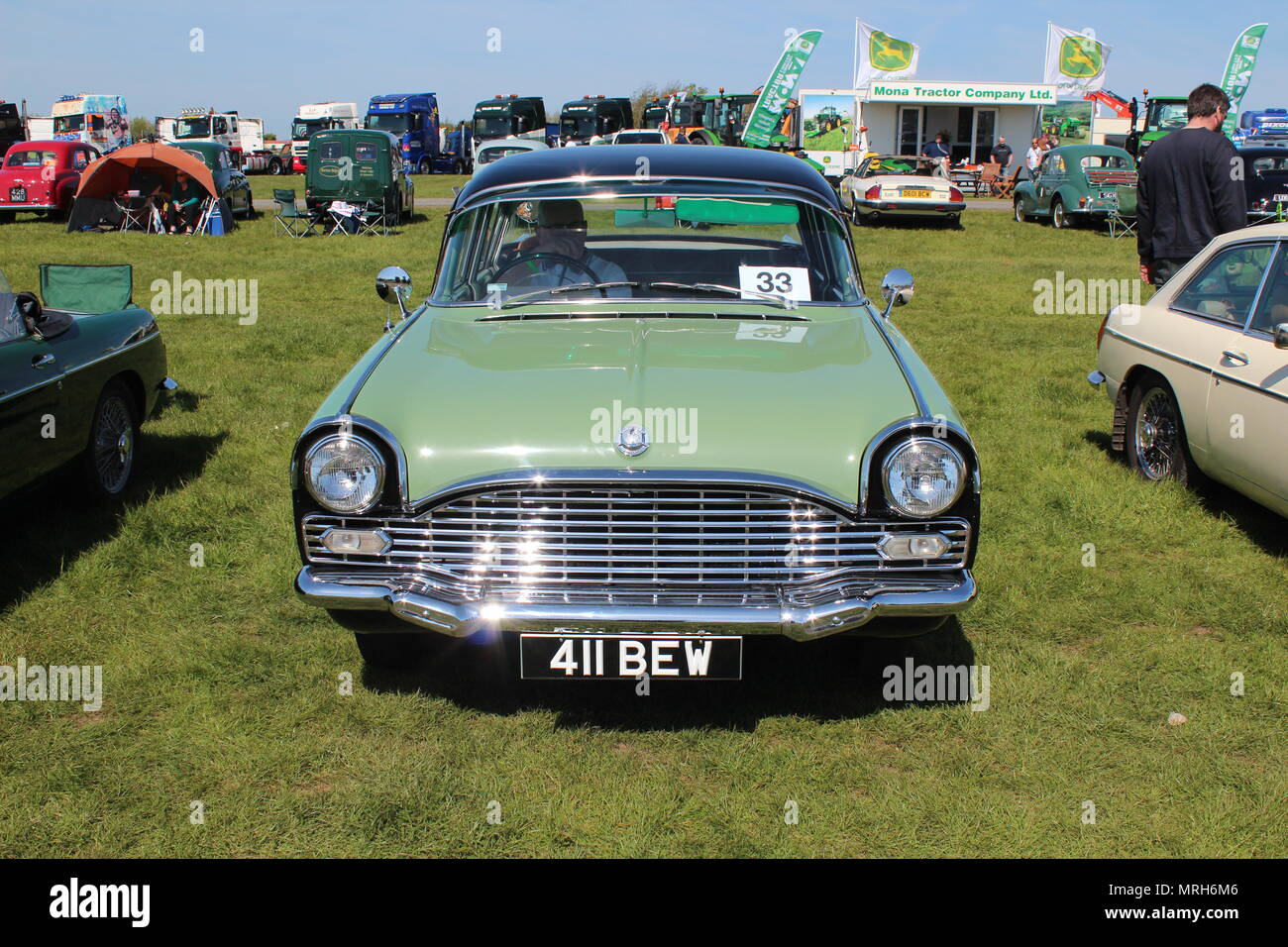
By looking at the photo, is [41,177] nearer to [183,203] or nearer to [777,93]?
[183,203]

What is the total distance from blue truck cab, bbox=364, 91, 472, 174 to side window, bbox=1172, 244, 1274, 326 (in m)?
34.3

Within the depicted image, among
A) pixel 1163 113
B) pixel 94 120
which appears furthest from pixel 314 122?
pixel 1163 113

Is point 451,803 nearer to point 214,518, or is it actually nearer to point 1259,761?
point 1259,761

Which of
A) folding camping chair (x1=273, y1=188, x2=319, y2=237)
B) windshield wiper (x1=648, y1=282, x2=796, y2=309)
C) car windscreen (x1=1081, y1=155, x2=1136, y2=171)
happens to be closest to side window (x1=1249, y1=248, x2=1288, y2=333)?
windshield wiper (x1=648, y1=282, x2=796, y2=309)

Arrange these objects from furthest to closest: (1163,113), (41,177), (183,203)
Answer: (1163,113) → (41,177) → (183,203)

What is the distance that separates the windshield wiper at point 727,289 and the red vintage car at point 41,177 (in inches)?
798

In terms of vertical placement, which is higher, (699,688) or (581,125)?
(581,125)

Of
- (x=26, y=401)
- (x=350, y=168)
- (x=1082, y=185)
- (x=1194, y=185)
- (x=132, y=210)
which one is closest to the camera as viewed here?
(x=26, y=401)

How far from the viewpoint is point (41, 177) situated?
20688mm

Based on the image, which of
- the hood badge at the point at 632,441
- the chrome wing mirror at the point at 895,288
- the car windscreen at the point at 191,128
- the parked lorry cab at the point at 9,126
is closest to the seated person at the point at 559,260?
the chrome wing mirror at the point at 895,288

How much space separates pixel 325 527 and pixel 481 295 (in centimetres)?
154

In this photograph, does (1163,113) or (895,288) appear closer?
(895,288)

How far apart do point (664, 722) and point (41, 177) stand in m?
21.6
